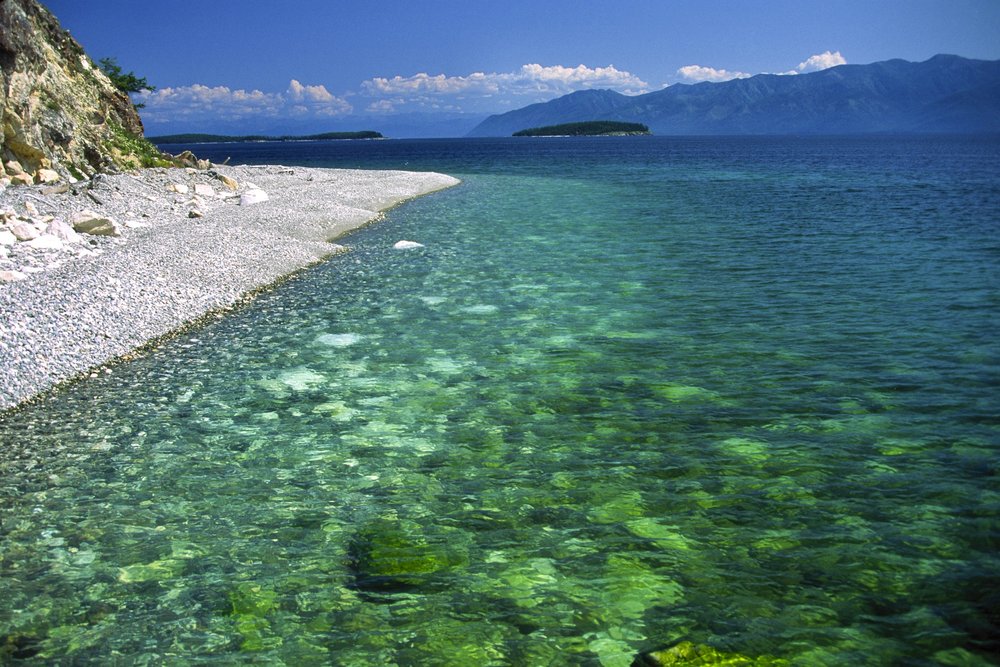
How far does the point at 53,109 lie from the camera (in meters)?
37.9

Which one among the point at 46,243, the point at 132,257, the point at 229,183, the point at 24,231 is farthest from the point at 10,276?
the point at 229,183

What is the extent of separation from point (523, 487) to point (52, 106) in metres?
39.8

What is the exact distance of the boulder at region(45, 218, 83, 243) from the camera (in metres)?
23.8

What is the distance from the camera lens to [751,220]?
3797cm

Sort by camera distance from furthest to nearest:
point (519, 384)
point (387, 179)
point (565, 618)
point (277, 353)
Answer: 1. point (387, 179)
2. point (277, 353)
3. point (519, 384)
4. point (565, 618)

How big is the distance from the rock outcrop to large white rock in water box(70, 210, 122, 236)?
1047 centimetres

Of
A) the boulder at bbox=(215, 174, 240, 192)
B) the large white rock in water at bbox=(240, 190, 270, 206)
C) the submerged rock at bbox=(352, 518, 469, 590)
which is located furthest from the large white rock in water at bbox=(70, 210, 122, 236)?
the submerged rock at bbox=(352, 518, 469, 590)

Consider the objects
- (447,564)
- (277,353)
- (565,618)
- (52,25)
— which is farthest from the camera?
(52,25)

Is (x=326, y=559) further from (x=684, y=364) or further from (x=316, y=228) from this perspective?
(x=316, y=228)

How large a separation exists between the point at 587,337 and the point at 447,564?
9283 millimetres

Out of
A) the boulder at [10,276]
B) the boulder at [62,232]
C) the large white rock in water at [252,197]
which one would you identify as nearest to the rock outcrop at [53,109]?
the large white rock in water at [252,197]

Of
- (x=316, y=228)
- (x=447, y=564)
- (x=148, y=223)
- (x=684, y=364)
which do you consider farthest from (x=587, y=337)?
(x=148, y=223)

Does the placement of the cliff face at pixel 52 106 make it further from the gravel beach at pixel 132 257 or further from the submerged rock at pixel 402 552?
the submerged rock at pixel 402 552

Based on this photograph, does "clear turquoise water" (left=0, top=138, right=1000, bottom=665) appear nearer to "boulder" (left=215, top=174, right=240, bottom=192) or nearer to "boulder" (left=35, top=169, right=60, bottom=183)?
"boulder" (left=35, top=169, right=60, bottom=183)
